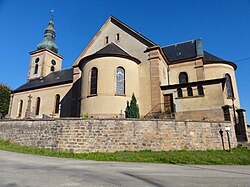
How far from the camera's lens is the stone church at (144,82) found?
55.7 ft

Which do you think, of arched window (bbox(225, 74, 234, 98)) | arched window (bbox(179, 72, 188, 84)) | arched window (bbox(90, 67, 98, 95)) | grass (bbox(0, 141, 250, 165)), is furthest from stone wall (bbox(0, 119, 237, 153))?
arched window (bbox(225, 74, 234, 98))

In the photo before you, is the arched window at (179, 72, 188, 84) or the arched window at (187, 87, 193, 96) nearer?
the arched window at (187, 87, 193, 96)

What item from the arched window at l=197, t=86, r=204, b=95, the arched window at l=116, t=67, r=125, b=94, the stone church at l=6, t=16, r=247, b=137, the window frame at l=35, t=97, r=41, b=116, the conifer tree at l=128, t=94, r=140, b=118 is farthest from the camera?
the window frame at l=35, t=97, r=41, b=116

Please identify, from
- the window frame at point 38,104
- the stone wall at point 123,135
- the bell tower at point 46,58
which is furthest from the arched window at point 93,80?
the bell tower at point 46,58

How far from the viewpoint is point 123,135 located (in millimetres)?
11992

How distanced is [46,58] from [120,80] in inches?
983

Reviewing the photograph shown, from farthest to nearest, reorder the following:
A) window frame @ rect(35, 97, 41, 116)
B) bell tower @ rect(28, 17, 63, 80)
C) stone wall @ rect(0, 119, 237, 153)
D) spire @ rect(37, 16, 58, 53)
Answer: spire @ rect(37, 16, 58, 53) < bell tower @ rect(28, 17, 63, 80) < window frame @ rect(35, 97, 41, 116) < stone wall @ rect(0, 119, 237, 153)

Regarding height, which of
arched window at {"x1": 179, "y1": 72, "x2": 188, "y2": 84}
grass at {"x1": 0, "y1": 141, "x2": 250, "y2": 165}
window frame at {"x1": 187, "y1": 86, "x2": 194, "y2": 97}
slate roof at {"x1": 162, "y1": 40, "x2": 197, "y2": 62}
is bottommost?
grass at {"x1": 0, "y1": 141, "x2": 250, "y2": 165}

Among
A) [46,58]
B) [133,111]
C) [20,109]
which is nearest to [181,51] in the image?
[133,111]

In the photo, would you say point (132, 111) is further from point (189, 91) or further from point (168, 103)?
point (189, 91)

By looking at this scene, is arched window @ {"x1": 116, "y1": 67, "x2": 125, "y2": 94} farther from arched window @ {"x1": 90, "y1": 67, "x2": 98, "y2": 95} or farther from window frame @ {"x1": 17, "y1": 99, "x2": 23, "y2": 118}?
window frame @ {"x1": 17, "y1": 99, "x2": 23, "y2": 118}

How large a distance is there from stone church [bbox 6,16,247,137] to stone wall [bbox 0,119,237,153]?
3.77 metres

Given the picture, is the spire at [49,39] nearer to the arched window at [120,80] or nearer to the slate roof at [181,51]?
the slate roof at [181,51]

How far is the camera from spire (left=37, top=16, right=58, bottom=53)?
39094 millimetres
